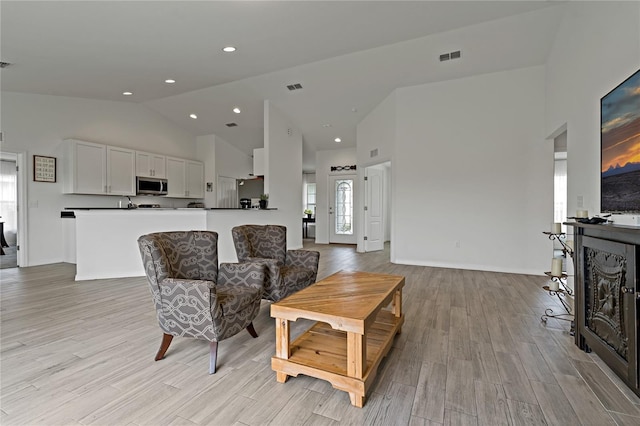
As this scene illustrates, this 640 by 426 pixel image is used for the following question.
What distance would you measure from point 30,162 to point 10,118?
0.77 m

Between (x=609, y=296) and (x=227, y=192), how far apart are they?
828 cm

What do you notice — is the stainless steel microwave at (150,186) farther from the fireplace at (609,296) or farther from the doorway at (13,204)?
the fireplace at (609,296)

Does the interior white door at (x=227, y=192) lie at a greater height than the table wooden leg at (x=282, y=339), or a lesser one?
greater

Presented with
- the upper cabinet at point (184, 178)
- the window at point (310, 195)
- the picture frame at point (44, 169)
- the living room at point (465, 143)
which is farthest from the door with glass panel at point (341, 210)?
the picture frame at point (44, 169)

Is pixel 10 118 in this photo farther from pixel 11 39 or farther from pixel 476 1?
pixel 476 1

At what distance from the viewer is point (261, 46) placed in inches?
172

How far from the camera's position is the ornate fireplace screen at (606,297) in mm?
1835

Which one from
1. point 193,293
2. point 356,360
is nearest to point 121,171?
point 193,293

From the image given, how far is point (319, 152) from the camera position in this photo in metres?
9.29

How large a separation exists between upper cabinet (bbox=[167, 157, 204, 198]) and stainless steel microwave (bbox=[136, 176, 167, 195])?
191 millimetres

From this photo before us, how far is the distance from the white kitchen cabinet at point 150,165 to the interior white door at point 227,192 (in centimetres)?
150

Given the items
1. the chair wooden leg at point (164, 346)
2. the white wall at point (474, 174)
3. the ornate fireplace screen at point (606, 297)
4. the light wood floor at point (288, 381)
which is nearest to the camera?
the light wood floor at point (288, 381)

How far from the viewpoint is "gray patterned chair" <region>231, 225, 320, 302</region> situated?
9.36ft

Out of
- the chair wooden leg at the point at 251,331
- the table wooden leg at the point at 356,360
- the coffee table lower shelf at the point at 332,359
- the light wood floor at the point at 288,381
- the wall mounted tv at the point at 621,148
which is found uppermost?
the wall mounted tv at the point at 621,148
